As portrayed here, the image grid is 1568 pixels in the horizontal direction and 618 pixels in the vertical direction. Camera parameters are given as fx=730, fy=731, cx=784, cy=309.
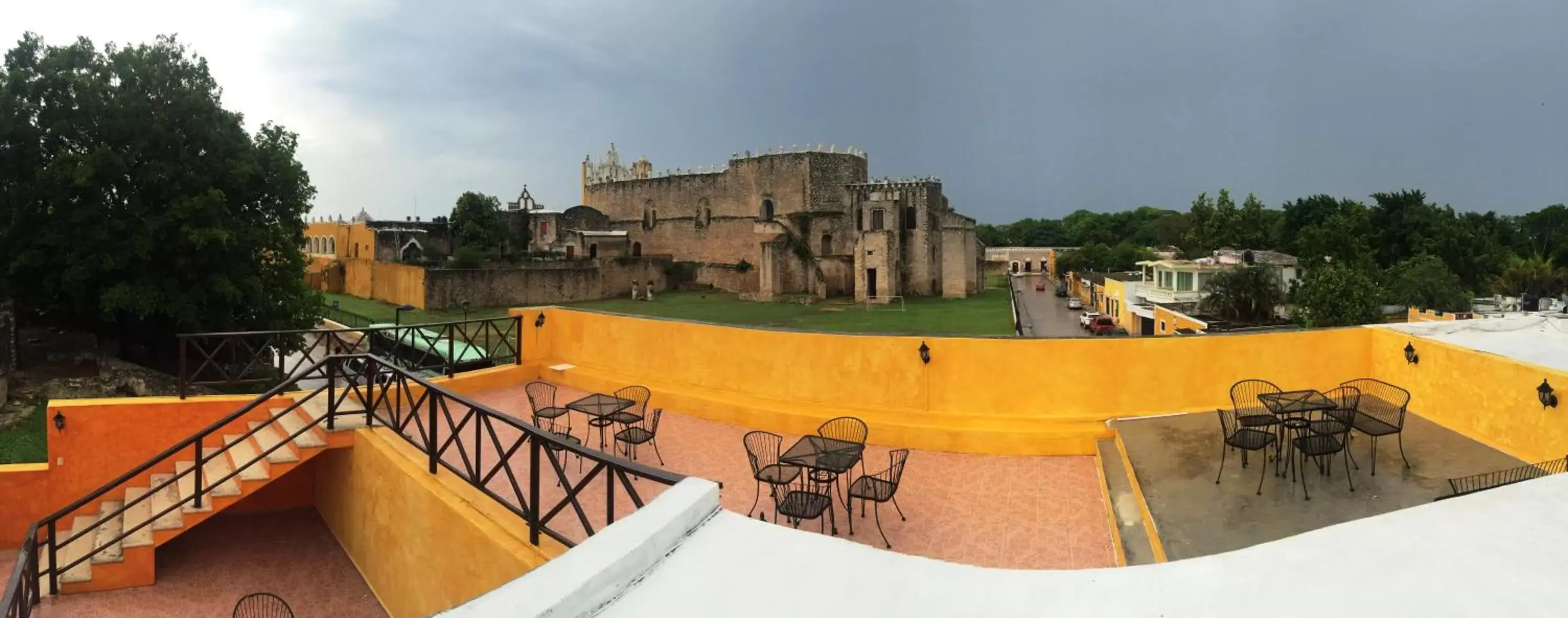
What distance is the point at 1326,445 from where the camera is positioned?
5094mm

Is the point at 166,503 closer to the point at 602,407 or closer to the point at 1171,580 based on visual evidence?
the point at 602,407

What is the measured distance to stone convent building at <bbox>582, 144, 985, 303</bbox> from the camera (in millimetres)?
40844

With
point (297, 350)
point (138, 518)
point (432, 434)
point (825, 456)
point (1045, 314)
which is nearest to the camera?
point (432, 434)

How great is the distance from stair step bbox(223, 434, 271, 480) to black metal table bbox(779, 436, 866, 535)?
4.44 metres

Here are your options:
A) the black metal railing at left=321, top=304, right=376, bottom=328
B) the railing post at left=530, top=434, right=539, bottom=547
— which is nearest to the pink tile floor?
the railing post at left=530, top=434, right=539, bottom=547

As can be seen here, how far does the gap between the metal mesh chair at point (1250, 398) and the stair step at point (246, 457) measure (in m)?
7.83

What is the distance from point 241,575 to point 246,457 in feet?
3.40

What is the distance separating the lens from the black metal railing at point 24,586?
4191mm

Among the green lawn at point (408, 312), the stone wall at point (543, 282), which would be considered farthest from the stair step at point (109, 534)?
the stone wall at point (543, 282)

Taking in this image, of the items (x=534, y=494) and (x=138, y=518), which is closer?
(x=534, y=494)

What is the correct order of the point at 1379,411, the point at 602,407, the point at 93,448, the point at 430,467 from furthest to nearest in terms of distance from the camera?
the point at 93,448 < the point at 602,407 < the point at 1379,411 < the point at 430,467

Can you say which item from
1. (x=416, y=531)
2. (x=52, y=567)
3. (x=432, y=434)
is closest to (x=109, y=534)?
(x=52, y=567)

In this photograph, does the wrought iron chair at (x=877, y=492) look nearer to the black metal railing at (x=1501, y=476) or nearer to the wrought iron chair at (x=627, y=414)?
the wrought iron chair at (x=627, y=414)

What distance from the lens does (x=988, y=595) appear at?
190cm
